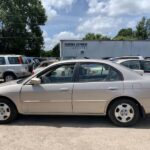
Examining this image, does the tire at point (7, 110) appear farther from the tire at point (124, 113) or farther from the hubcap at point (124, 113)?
the hubcap at point (124, 113)

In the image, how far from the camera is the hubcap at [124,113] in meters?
7.59

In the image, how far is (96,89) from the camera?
301 inches

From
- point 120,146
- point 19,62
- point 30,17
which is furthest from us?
point 30,17

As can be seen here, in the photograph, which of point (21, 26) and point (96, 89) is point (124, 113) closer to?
point (96, 89)

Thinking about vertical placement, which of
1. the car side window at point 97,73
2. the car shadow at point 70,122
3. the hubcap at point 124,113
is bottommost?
the car shadow at point 70,122

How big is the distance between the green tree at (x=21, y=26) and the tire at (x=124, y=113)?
165 feet

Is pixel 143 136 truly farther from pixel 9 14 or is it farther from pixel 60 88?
pixel 9 14

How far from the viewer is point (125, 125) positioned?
24.9 ft

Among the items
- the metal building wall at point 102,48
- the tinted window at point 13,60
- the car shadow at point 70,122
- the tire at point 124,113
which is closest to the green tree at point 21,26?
the metal building wall at point 102,48

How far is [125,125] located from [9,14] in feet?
169

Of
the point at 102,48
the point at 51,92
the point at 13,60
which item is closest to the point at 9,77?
the point at 13,60

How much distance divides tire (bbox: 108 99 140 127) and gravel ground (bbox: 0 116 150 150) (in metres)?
0.16

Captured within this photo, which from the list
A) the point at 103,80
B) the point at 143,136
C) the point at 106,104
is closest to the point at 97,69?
the point at 103,80

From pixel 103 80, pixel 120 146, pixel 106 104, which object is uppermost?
pixel 103 80
